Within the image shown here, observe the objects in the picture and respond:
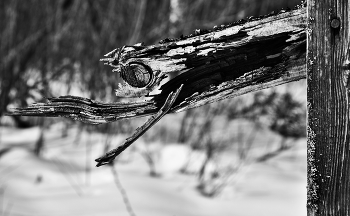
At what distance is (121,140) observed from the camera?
15.6 ft

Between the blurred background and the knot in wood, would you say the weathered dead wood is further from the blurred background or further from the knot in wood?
the blurred background

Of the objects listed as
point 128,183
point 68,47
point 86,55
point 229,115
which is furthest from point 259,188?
point 68,47

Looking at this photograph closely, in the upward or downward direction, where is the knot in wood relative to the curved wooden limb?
upward

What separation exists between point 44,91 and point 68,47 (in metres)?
2.43

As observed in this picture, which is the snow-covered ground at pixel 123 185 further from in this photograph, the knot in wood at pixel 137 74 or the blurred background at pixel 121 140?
the knot in wood at pixel 137 74

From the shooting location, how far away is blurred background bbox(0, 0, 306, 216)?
3.44m

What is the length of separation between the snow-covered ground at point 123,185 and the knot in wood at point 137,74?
71.5 inches

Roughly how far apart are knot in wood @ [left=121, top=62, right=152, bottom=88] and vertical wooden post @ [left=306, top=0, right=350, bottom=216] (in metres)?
0.48

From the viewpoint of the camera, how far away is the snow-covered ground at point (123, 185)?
3.19 m

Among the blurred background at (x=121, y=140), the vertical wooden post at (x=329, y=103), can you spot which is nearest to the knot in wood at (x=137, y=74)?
the vertical wooden post at (x=329, y=103)

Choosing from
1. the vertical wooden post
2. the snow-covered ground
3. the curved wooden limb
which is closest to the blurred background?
the snow-covered ground

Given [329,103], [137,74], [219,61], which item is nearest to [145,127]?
[137,74]

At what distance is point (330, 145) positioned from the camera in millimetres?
1250

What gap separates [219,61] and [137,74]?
0.26 meters
